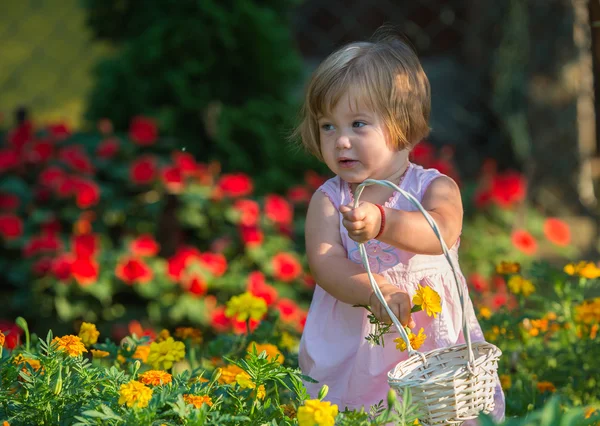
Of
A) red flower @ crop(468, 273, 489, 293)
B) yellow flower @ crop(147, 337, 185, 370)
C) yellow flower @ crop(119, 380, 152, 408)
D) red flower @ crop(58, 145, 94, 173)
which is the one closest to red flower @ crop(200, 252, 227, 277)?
red flower @ crop(58, 145, 94, 173)

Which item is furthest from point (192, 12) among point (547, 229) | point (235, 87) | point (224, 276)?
point (547, 229)

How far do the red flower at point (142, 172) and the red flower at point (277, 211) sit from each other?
21.5 inches

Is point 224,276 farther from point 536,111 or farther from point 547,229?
point 536,111

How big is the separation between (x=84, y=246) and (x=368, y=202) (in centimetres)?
194

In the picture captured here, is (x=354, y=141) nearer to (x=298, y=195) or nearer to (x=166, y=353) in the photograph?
(x=166, y=353)

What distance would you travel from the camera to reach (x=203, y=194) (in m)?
3.92

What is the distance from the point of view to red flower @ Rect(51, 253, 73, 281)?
3443mm

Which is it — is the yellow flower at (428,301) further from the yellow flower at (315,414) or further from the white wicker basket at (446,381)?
the yellow flower at (315,414)

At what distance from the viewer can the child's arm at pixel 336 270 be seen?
1812 millimetres

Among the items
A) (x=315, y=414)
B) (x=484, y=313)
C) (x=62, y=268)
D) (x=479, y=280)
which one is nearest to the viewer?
(x=315, y=414)

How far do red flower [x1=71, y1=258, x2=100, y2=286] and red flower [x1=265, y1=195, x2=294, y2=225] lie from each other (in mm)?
885

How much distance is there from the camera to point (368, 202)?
1.91 m

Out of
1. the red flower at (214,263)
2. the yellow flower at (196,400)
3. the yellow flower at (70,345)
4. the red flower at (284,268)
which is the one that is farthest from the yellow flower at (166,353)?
the red flower at (284,268)

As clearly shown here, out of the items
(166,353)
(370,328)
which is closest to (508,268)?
(370,328)
